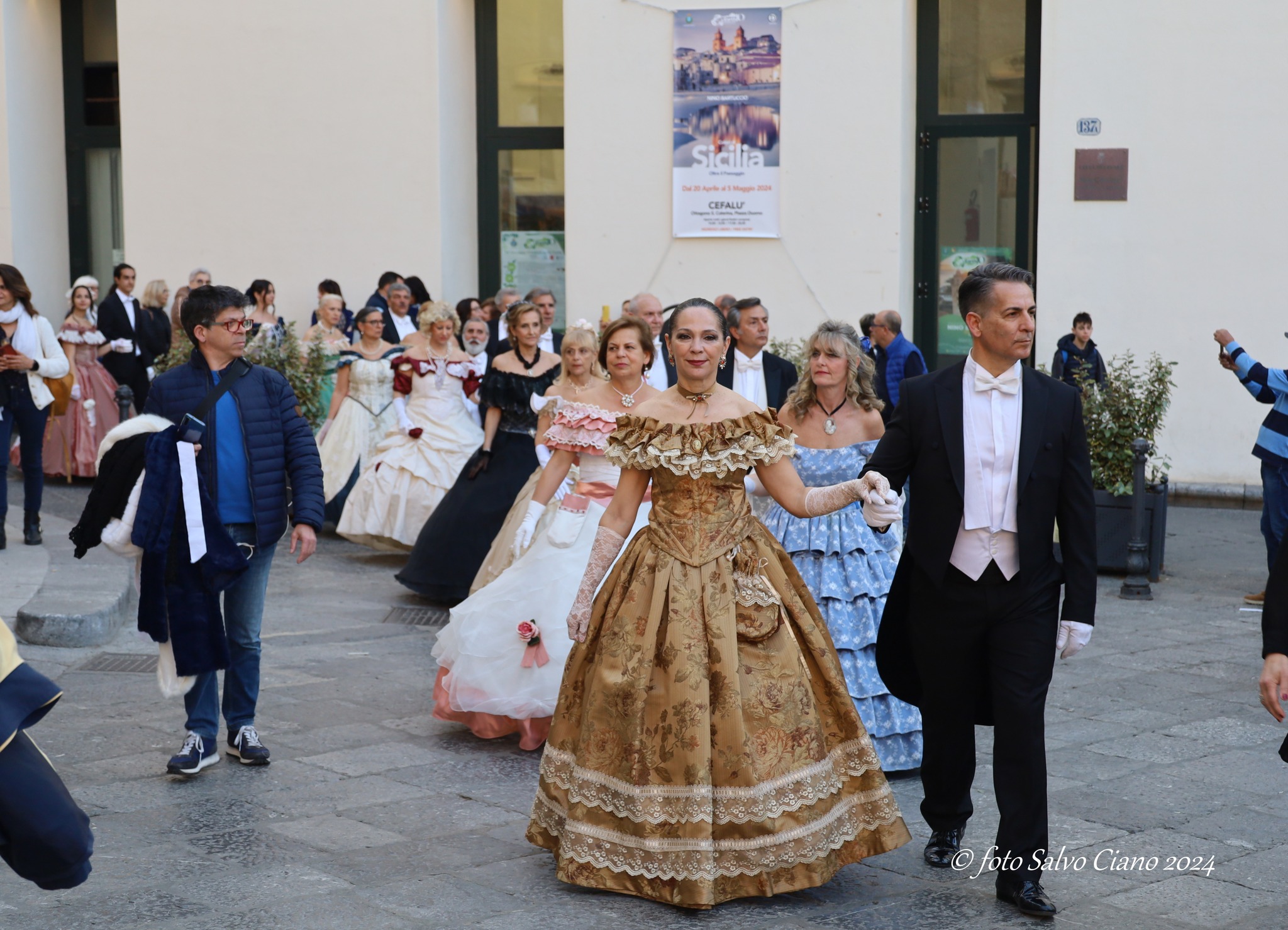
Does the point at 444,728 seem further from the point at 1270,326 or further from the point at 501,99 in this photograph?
the point at 501,99

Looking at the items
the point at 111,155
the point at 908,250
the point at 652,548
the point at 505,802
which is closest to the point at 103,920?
the point at 505,802

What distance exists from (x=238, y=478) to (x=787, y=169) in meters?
9.36

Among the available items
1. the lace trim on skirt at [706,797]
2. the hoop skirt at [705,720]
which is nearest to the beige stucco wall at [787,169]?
the hoop skirt at [705,720]

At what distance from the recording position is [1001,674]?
14.4ft

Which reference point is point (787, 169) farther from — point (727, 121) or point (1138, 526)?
point (1138, 526)

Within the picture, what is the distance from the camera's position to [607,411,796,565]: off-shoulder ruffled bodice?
182 inches

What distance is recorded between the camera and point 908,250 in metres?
14.3

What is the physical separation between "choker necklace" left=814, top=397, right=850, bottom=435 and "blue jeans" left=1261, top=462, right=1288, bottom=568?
3590 millimetres

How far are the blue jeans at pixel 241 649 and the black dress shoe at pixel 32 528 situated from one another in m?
4.93

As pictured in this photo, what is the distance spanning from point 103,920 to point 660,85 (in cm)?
1153

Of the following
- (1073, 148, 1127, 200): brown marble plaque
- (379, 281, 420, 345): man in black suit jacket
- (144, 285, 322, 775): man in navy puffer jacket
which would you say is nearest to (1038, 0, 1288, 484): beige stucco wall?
(1073, 148, 1127, 200): brown marble plaque

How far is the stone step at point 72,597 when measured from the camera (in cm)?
786

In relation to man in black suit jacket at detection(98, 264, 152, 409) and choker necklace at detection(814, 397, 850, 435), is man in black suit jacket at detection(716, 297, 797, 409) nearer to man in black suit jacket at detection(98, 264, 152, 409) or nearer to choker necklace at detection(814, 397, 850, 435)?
choker necklace at detection(814, 397, 850, 435)

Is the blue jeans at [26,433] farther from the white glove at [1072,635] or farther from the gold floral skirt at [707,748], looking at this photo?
the white glove at [1072,635]
